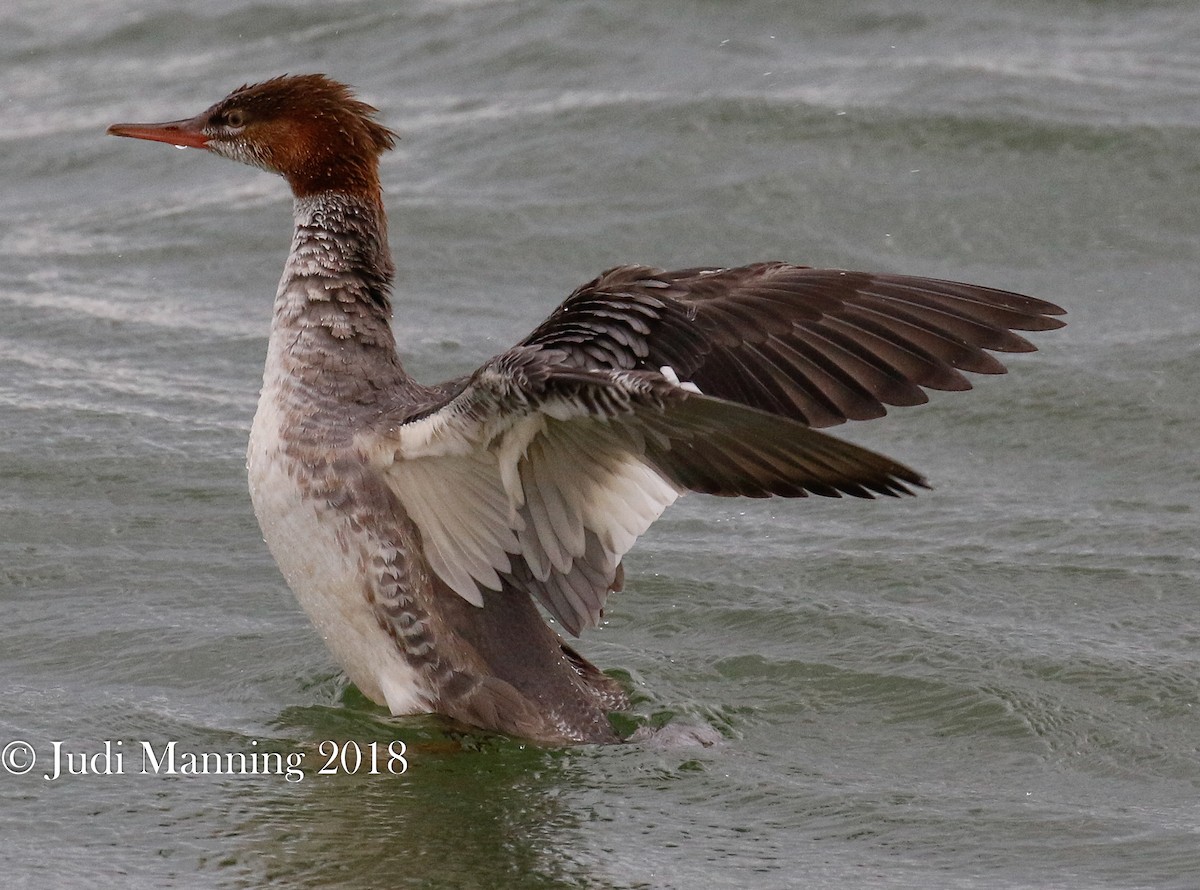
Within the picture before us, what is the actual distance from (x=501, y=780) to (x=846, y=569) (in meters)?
2.00

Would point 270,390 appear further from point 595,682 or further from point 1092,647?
point 1092,647

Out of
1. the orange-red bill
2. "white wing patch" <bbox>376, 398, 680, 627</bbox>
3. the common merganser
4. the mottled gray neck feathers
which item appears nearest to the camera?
"white wing patch" <bbox>376, 398, 680, 627</bbox>

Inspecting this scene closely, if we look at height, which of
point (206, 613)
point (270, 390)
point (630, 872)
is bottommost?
point (630, 872)

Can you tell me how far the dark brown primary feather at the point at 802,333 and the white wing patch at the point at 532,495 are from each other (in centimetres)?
29

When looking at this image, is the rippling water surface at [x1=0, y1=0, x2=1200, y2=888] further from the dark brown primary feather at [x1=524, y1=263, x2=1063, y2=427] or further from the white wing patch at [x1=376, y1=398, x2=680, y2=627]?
the dark brown primary feather at [x1=524, y1=263, x2=1063, y2=427]

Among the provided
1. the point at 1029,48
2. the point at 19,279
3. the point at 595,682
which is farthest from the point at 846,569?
the point at 1029,48

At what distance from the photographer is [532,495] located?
5441 millimetres

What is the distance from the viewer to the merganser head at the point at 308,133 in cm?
632

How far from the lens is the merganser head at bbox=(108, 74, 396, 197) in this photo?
632 cm

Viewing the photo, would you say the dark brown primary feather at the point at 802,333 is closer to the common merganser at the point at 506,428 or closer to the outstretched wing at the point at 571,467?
the common merganser at the point at 506,428

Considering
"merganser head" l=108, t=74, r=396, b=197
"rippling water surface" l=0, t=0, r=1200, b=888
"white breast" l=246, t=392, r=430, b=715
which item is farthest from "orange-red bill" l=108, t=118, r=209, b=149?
"rippling water surface" l=0, t=0, r=1200, b=888

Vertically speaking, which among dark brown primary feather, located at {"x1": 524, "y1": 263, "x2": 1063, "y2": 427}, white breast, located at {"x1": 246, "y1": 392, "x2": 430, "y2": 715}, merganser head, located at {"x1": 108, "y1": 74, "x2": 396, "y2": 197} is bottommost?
white breast, located at {"x1": 246, "y1": 392, "x2": 430, "y2": 715}

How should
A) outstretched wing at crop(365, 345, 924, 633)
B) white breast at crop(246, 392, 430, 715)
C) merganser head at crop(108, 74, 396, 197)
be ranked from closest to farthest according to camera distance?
outstretched wing at crop(365, 345, 924, 633), white breast at crop(246, 392, 430, 715), merganser head at crop(108, 74, 396, 197)

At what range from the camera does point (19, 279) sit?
9.74 metres
